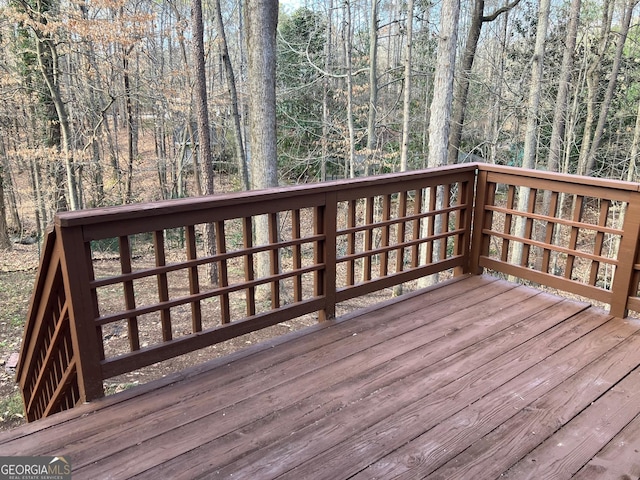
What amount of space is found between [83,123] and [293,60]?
19.5 feet

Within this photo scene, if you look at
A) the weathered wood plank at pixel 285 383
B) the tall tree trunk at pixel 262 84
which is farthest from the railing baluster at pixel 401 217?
the tall tree trunk at pixel 262 84

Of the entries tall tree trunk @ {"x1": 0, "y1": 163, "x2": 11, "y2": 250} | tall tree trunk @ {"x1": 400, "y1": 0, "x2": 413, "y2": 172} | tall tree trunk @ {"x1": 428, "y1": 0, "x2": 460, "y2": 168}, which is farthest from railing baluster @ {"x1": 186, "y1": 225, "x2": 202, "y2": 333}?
tall tree trunk @ {"x1": 0, "y1": 163, "x2": 11, "y2": 250}

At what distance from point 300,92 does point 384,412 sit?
41.2ft

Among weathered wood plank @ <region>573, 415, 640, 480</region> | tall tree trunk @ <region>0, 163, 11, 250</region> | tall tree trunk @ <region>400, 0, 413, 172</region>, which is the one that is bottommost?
tall tree trunk @ <region>0, 163, 11, 250</region>

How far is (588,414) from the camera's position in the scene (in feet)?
7.09

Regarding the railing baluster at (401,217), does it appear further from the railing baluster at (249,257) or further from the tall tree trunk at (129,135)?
the tall tree trunk at (129,135)

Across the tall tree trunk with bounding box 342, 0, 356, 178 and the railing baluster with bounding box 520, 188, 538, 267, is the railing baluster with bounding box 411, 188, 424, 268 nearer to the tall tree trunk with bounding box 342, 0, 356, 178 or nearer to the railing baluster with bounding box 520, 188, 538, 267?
the railing baluster with bounding box 520, 188, 538, 267

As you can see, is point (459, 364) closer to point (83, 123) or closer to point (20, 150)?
point (20, 150)

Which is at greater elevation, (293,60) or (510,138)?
(293,60)

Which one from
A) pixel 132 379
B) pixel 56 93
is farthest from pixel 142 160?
pixel 132 379

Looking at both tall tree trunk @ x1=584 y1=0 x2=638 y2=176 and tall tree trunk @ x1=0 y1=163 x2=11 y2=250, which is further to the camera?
tall tree trunk @ x1=0 y1=163 x2=11 y2=250

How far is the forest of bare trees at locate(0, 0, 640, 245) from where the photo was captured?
1038cm

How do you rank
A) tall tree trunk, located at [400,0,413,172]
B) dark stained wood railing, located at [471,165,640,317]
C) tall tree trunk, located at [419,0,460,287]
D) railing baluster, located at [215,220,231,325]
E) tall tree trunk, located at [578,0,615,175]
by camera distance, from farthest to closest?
tall tree trunk, located at [578,0,615,175]
tall tree trunk, located at [400,0,413,172]
tall tree trunk, located at [419,0,460,287]
dark stained wood railing, located at [471,165,640,317]
railing baluster, located at [215,220,231,325]

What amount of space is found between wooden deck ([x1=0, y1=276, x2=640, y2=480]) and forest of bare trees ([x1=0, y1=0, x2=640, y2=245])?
23.3ft
